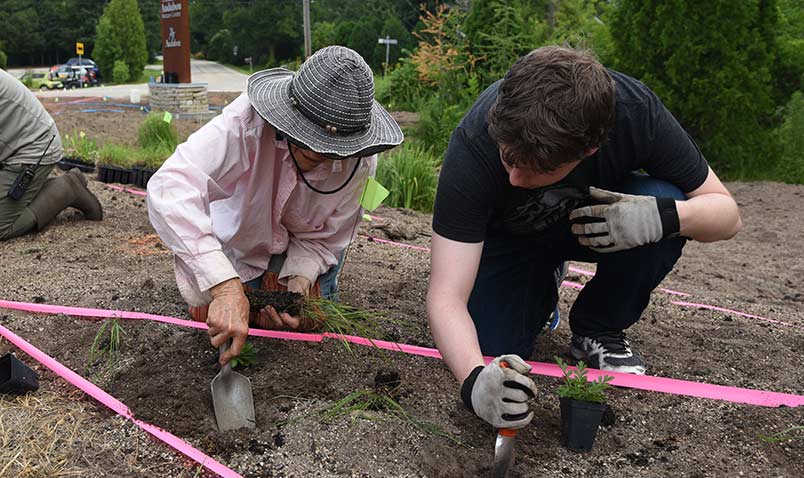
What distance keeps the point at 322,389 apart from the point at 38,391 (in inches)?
32.9

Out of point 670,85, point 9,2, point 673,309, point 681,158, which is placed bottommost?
point 9,2

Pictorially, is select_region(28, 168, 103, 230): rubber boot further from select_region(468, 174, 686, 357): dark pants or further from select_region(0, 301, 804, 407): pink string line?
select_region(468, 174, 686, 357): dark pants

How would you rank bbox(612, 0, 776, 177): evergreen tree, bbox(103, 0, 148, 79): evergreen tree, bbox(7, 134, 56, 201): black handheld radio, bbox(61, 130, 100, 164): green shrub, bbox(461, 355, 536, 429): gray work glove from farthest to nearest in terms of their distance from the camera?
1. bbox(103, 0, 148, 79): evergreen tree
2. bbox(612, 0, 776, 177): evergreen tree
3. bbox(61, 130, 100, 164): green shrub
4. bbox(7, 134, 56, 201): black handheld radio
5. bbox(461, 355, 536, 429): gray work glove

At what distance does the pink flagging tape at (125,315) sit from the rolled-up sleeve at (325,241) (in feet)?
0.80

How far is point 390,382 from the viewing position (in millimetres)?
2145

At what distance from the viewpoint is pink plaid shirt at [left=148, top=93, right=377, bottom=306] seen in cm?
190

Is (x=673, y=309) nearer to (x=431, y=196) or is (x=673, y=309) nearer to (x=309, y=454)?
(x=309, y=454)

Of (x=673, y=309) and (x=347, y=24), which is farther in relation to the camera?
(x=347, y=24)

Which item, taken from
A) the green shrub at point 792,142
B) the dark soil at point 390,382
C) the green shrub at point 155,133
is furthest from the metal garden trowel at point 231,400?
the green shrub at point 792,142

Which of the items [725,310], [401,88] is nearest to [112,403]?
[725,310]

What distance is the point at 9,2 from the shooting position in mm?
39000

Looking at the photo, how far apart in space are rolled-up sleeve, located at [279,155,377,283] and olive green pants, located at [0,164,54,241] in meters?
1.98

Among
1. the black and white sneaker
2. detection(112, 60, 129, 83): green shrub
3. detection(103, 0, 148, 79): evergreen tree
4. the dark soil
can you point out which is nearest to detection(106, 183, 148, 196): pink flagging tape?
the dark soil

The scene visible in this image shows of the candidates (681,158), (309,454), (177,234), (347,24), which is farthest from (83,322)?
(347,24)
